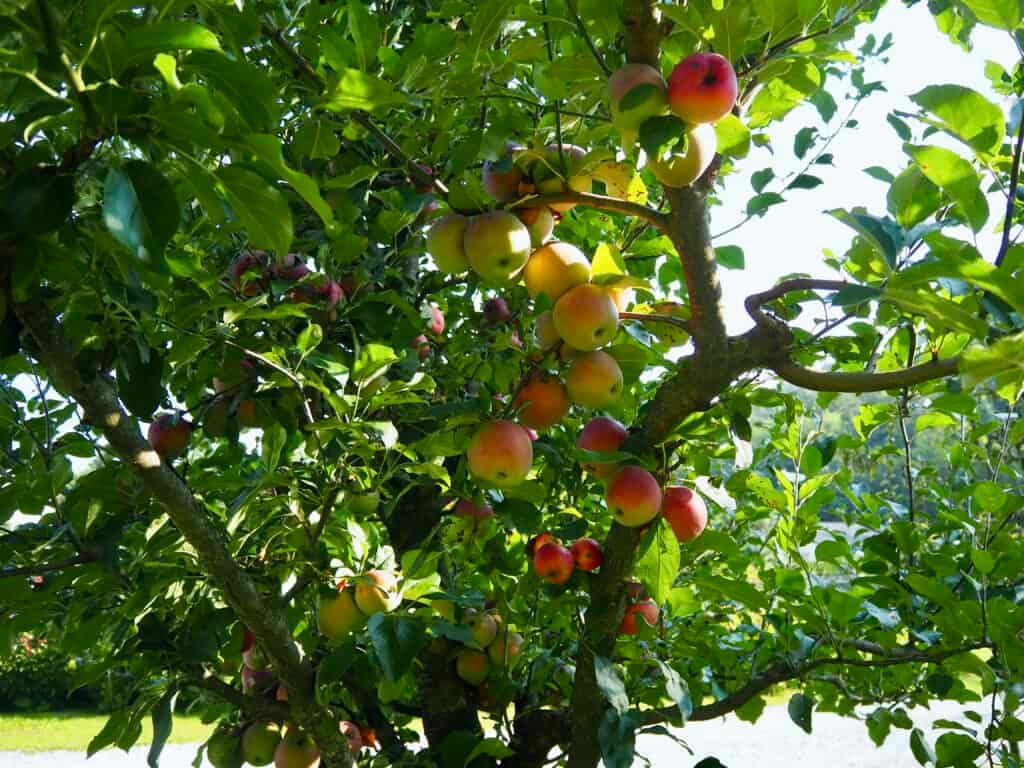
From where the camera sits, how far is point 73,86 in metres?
0.71

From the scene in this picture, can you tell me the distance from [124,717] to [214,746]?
425mm

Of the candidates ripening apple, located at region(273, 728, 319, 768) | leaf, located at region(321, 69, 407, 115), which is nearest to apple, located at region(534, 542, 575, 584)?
ripening apple, located at region(273, 728, 319, 768)

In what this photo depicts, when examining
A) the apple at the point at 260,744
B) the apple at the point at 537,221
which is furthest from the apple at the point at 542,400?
the apple at the point at 260,744

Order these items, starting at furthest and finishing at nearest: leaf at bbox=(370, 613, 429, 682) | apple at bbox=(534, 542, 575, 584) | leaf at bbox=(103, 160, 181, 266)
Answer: apple at bbox=(534, 542, 575, 584) → leaf at bbox=(370, 613, 429, 682) → leaf at bbox=(103, 160, 181, 266)

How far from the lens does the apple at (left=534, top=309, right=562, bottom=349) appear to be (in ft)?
4.65

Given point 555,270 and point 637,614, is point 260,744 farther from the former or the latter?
point 555,270

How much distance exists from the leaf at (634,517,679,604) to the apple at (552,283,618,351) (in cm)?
34

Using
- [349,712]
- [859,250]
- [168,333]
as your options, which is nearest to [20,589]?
[168,333]

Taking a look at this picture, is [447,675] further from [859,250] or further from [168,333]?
[859,250]

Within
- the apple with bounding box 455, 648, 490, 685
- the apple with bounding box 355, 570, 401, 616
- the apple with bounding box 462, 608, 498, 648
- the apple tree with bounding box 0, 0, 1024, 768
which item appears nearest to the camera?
the apple tree with bounding box 0, 0, 1024, 768

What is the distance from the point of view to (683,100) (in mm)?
1060

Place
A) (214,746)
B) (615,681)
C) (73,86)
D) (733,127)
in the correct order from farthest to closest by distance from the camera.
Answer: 1. (214,746)
2. (615,681)
3. (733,127)
4. (73,86)

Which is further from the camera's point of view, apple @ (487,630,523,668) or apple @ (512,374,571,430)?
apple @ (487,630,523,668)

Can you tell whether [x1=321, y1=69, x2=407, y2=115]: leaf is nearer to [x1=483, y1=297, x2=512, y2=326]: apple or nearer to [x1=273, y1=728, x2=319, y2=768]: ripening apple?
[x1=483, y1=297, x2=512, y2=326]: apple
